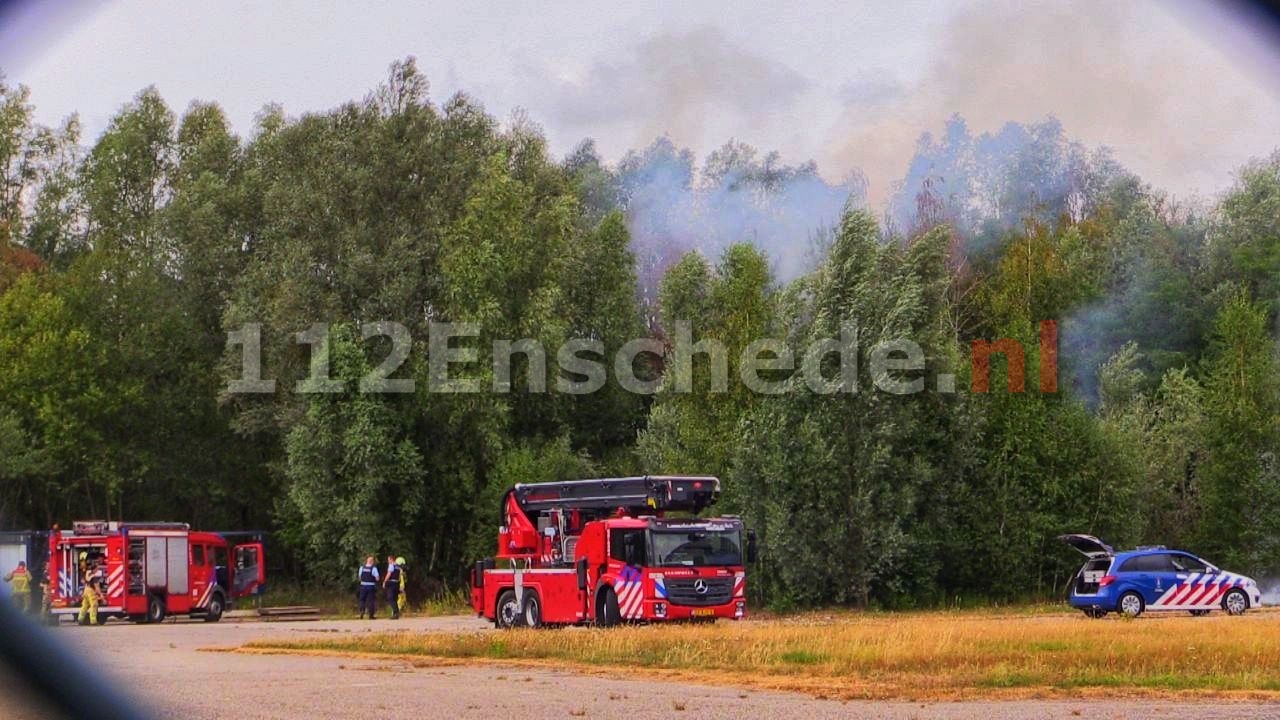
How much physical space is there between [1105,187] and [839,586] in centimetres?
4684

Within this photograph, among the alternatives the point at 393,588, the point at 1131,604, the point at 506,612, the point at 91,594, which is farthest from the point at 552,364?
the point at 1131,604

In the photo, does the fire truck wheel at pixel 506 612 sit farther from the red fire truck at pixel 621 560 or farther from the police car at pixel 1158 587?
the police car at pixel 1158 587

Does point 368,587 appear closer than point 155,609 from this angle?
Yes

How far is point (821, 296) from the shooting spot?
43.2 metres

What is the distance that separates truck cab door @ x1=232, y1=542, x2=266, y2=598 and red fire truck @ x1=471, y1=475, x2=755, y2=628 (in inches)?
825

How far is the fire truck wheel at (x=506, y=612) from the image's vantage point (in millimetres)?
32531

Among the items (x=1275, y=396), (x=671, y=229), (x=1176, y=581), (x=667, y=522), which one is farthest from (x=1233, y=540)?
(x=671, y=229)

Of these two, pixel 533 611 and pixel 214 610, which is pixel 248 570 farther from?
pixel 533 611

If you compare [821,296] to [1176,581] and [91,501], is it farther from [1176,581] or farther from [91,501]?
[91,501]

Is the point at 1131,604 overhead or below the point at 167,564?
below

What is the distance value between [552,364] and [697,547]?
20.7 meters

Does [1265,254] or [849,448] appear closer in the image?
[849,448]

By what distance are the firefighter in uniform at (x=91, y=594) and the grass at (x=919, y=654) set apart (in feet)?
51.4

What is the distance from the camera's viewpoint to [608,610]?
30328 millimetres
